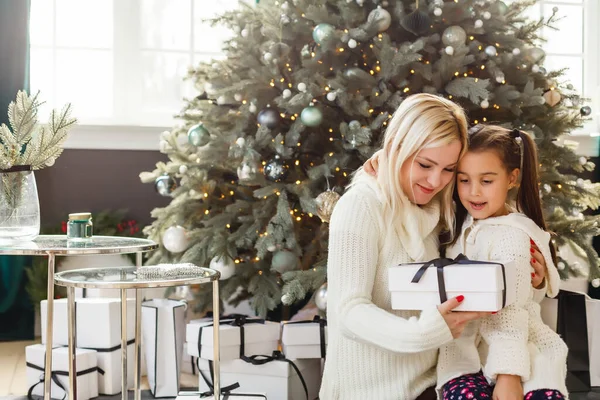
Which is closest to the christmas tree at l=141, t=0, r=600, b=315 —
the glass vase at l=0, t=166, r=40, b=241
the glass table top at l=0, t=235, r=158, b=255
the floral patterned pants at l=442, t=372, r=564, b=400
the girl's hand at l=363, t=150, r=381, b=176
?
the glass table top at l=0, t=235, r=158, b=255

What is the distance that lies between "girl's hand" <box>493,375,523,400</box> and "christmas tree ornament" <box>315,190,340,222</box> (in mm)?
1320

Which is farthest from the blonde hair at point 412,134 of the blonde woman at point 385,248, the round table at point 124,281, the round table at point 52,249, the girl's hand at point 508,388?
the round table at point 52,249

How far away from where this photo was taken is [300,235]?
3287 mm

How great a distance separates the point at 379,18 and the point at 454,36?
0.31 metres

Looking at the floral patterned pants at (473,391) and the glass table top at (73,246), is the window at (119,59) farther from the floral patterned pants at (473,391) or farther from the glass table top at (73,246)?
the floral patterned pants at (473,391)

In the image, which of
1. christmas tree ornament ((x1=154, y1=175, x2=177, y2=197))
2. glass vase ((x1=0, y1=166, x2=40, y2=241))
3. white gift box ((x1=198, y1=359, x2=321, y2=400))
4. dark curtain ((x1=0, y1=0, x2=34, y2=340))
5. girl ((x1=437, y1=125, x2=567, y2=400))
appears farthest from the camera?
dark curtain ((x1=0, y1=0, x2=34, y2=340))

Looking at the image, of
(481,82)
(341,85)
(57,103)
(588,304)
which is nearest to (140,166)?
(57,103)

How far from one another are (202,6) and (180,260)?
66.5 inches

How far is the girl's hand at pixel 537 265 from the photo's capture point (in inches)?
74.2

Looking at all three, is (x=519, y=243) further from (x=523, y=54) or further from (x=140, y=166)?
(x=140, y=166)

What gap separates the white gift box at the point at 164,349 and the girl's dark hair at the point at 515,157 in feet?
4.77

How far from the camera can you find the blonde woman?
5.53ft

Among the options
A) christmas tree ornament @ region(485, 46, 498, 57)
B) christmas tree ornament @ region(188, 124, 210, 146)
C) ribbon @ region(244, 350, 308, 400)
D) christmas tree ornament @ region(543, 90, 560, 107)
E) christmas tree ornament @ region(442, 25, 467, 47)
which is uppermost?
christmas tree ornament @ region(442, 25, 467, 47)

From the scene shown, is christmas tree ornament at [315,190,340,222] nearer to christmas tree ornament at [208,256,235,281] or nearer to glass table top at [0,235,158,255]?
christmas tree ornament at [208,256,235,281]
